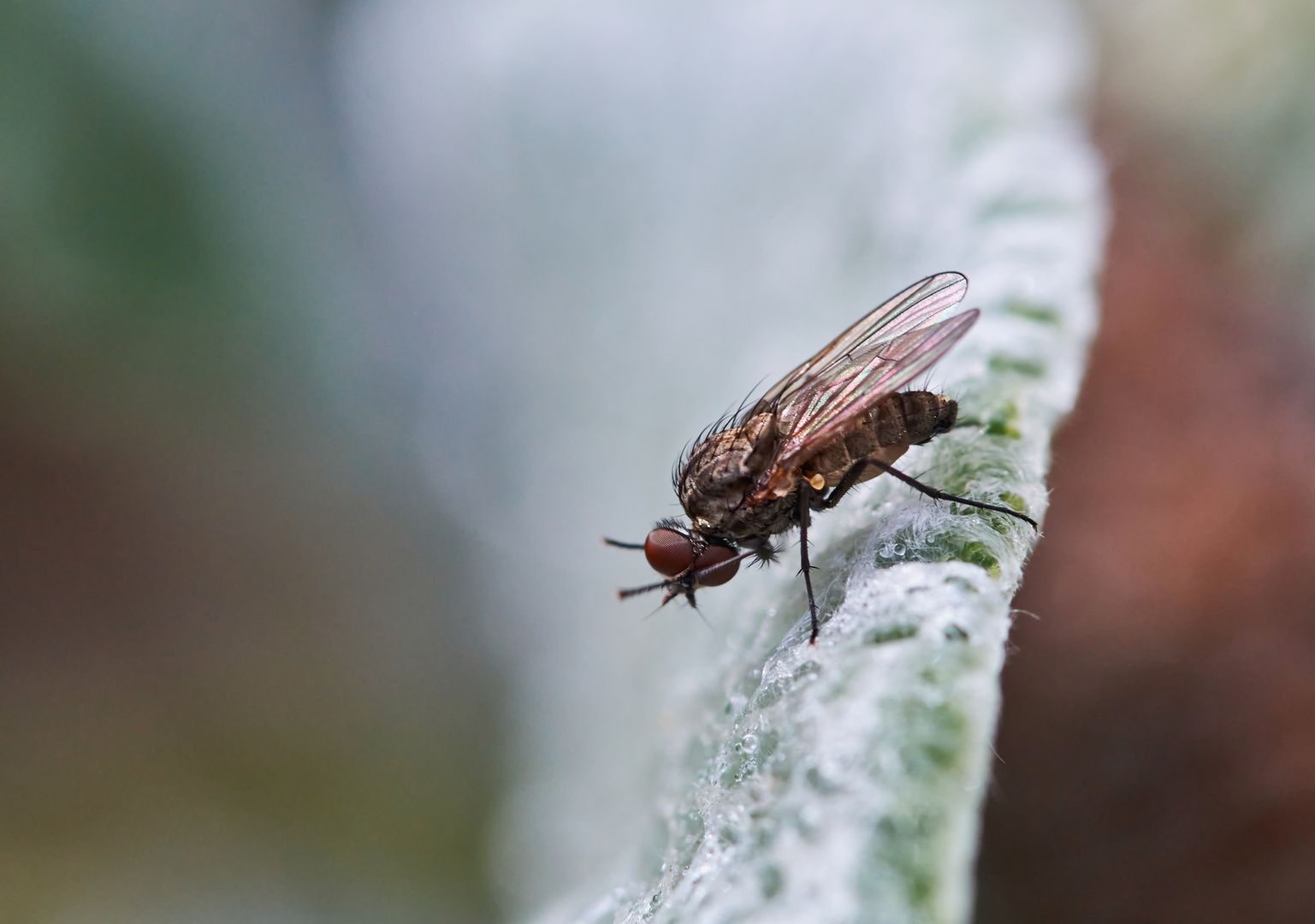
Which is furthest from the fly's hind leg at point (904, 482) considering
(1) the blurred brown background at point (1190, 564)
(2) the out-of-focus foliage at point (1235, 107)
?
(2) the out-of-focus foliage at point (1235, 107)

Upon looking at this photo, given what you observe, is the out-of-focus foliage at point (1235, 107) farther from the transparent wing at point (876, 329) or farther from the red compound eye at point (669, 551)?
the red compound eye at point (669, 551)

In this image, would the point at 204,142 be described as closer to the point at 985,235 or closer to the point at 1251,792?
the point at 985,235

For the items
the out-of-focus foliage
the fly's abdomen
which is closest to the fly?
the fly's abdomen

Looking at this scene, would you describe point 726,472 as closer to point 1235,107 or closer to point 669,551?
point 669,551

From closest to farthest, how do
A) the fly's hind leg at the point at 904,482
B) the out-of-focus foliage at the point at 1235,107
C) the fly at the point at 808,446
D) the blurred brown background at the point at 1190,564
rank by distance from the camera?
the fly's hind leg at the point at 904,482
the fly at the point at 808,446
the blurred brown background at the point at 1190,564
the out-of-focus foliage at the point at 1235,107

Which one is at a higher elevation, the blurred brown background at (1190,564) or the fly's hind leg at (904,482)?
the fly's hind leg at (904,482)

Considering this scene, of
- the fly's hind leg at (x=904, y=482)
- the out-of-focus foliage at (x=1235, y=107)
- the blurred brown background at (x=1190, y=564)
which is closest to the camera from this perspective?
the fly's hind leg at (x=904, y=482)

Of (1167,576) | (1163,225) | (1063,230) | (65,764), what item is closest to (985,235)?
(1063,230)
